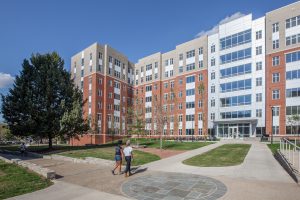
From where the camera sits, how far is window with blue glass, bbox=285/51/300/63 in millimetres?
44181

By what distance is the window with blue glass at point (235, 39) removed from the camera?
50750 millimetres

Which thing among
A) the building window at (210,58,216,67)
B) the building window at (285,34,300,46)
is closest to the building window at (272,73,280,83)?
the building window at (285,34,300,46)

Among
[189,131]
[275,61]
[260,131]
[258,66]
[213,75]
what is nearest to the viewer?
[275,61]

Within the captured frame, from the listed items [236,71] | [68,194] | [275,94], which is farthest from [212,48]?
[68,194]

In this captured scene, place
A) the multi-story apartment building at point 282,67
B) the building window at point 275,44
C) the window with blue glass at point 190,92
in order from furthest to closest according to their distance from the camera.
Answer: the window with blue glass at point 190,92
the building window at point 275,44
the multi-story apartment building at point 282,67

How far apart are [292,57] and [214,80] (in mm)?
16261

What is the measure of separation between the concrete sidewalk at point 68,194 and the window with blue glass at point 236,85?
46480 mm

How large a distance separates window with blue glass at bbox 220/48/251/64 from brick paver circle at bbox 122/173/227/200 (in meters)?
44.3

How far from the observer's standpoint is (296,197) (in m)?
8.67

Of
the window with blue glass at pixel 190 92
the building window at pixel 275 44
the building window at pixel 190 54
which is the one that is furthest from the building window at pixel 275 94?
the building window at pixel 190 54

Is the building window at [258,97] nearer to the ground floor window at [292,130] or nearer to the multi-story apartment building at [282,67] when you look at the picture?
the multi-story apartment building at [282,67]

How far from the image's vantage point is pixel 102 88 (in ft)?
205

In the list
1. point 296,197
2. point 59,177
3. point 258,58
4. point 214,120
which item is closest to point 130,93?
point 214,120

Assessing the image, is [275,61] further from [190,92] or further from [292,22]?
[190,92]
